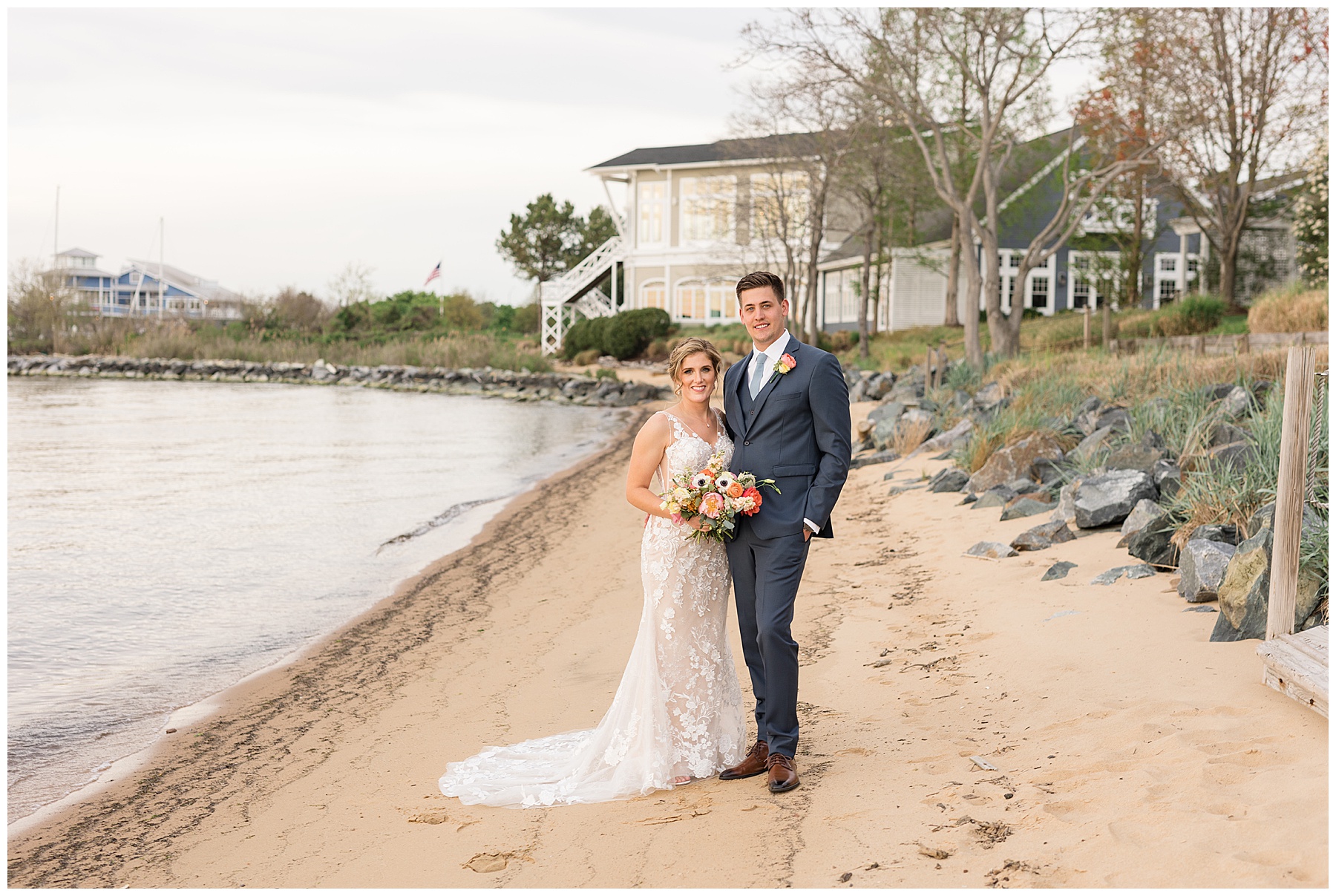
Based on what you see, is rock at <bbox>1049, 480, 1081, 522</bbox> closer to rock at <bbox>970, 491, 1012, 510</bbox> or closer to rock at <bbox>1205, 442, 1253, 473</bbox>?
rock at <bbox>970, 491, 1012, 510</bbox>

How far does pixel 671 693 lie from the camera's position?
5.24 metres

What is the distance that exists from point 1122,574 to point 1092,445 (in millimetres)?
3807

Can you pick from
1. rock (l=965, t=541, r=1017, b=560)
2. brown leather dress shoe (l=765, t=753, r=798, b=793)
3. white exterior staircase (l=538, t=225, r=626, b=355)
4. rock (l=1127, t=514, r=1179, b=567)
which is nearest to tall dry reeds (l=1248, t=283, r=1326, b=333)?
rock (l=965, t=541, r=1017, b=560)

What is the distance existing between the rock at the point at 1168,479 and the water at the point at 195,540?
6830mm

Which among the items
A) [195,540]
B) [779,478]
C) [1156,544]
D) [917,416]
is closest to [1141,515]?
[1156,544]

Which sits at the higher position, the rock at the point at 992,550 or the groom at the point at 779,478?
the groom at the point at 779,478

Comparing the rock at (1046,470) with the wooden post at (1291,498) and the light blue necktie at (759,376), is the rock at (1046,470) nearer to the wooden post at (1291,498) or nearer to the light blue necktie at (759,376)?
the wooden post at (1291,498)

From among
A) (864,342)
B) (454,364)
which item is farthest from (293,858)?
(454,364)

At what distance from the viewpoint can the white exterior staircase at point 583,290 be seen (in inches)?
1939

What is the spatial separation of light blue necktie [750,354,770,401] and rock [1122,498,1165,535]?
12.9 ft

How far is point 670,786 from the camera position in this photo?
5.05 metres

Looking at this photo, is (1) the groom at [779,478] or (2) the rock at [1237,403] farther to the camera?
(2) the rock at [1237,403]

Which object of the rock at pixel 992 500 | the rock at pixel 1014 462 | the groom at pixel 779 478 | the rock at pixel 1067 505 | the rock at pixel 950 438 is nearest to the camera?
the groom at pixel 779 478

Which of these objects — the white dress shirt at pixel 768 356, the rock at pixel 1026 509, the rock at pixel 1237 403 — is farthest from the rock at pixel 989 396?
the white dress shirt at pixel 768 356
